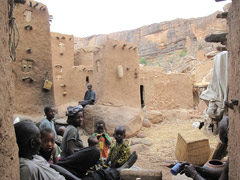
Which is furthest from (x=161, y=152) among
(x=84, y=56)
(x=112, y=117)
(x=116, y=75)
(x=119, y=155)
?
(x=84, y=56)

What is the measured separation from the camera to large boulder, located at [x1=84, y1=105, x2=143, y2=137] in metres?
7.47

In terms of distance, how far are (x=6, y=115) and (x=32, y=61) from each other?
5741 mm

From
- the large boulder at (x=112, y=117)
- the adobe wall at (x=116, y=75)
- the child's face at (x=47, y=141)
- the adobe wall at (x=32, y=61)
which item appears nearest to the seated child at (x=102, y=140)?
the child's face at (x=47, y=141)

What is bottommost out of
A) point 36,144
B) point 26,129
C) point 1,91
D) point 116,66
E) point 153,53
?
point 36,144

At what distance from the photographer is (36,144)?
178cm

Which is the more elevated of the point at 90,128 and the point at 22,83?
the point at 22,83

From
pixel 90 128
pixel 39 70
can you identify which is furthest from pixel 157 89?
pixel 39 70

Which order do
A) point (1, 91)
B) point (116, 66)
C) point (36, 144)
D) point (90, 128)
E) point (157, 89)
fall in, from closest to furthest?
point (1, 91) → point (36, 144) → point (90, 128) → point (116, 66) → point (157, 89)

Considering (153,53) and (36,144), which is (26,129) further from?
(153,53)

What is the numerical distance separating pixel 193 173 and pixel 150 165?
296 centimetres

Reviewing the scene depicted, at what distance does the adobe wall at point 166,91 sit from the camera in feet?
42.7

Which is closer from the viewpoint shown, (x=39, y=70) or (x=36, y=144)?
(x=36, y=144)

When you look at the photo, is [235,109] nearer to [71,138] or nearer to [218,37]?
[218,37]

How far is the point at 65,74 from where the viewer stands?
14.9 meters
